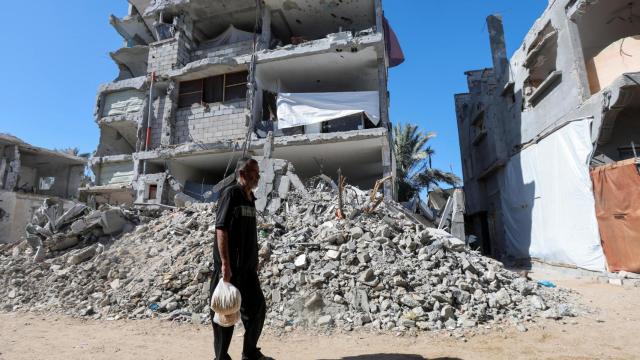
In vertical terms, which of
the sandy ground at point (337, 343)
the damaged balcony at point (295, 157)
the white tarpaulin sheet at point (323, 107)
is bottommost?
the sandy ground at point (337, 343)

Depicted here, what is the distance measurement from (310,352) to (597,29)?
11246mm

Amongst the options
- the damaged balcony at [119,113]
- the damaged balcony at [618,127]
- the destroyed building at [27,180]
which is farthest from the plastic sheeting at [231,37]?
the damaged balcony at [618,127]

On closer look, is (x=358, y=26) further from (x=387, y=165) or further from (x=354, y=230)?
(x=354, y=230)

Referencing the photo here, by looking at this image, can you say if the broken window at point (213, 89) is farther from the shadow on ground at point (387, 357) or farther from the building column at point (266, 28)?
the shadow on ground at point (387, 357)

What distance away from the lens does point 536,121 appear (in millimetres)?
10594

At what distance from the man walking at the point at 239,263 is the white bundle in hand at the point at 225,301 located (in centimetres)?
10

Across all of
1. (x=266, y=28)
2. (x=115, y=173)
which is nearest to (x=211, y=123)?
(x=266, y=28)

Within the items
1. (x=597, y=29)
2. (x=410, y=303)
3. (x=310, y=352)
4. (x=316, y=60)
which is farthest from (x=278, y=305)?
(x=597, y=29)

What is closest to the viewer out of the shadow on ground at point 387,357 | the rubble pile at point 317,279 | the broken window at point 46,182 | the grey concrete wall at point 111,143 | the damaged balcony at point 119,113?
the shadow on ground at point 387,357

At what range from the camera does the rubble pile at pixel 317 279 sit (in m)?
4.16

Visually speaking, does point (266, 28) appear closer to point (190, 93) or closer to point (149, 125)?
point (190, 93)

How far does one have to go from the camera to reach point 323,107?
11.3 m

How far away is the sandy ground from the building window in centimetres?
997

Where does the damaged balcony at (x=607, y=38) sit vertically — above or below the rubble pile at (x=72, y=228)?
above
